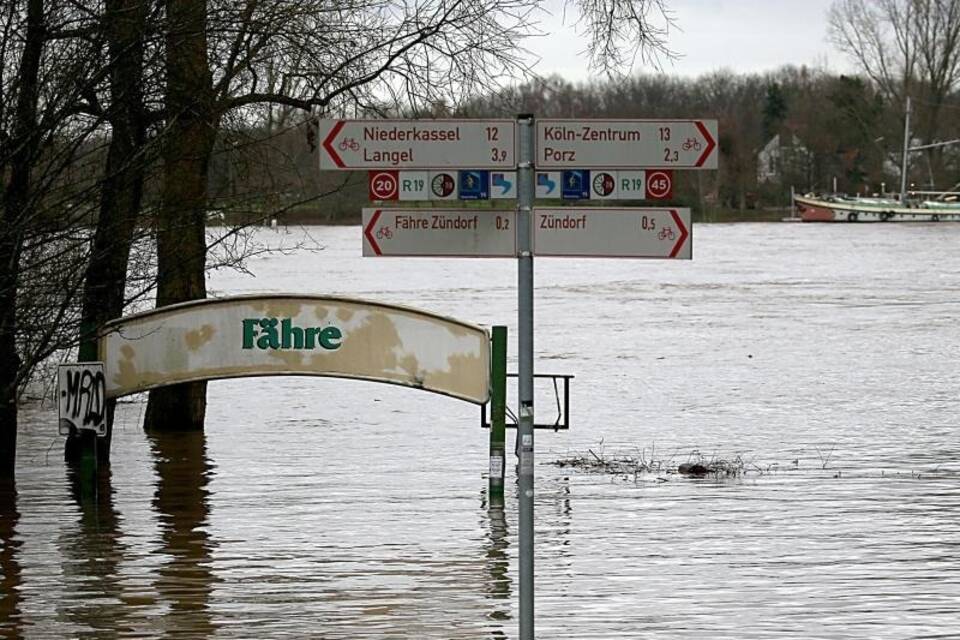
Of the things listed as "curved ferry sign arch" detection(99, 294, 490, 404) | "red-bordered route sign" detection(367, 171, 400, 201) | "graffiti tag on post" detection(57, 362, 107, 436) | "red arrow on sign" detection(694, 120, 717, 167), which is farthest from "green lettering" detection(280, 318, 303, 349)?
"red arrow on sign" detection(694, 120, 717, 167)

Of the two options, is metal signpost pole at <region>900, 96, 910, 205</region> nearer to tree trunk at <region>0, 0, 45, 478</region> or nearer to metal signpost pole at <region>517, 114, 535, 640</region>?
tree trunk at <region>0, 0, 45, 478</region>

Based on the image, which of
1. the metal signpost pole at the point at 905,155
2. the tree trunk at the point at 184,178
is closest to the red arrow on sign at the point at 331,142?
the tree trunk at the point at 184,178

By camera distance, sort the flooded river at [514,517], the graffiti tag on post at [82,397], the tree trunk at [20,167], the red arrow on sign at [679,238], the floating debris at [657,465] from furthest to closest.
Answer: the floating debris at [657,465] < the graffiti tag on post at [82,397] < the tree trunk at [20,167] < the flooded river at [514,517] < the red arrow on sign at [679,238]

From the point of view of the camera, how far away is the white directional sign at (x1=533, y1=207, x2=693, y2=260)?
25.6ft

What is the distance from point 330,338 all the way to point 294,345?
35 cm

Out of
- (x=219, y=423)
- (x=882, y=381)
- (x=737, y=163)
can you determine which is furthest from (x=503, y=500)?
(x=737, y=163)

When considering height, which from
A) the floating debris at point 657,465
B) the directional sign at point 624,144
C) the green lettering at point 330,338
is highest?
the directional sign at point 624,144

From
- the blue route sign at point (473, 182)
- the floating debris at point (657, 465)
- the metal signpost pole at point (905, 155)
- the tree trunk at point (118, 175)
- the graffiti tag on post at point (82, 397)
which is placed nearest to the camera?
the blue route sign at point (473, 182)

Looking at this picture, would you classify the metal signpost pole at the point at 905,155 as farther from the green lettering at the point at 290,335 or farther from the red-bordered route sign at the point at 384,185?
the red-bordered route sign at the point at 384,185

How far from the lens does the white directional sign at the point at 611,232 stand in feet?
25.6

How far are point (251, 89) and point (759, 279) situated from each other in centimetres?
5454

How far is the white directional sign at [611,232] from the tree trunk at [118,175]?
16.7 ft

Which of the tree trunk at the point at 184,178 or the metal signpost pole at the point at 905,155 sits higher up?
the metal signpost pole at the point at 905,155

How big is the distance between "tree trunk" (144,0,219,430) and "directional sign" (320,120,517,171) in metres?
5.11
